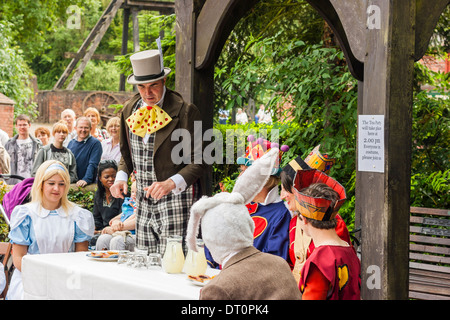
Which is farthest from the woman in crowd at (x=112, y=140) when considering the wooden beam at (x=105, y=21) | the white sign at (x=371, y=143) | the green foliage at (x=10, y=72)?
the wooden beam at (x=105, y=21)

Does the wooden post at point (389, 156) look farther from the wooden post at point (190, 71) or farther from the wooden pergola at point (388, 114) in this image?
the wooden post at point (190, 71)

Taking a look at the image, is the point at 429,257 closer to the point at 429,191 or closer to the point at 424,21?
the point at 429,191

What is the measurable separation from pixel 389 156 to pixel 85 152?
4568 mm

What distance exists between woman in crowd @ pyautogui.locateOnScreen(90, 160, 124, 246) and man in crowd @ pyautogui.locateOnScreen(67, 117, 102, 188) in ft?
3.44

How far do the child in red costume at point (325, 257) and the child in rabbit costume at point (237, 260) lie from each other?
390 mm

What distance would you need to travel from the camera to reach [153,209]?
11.6ft

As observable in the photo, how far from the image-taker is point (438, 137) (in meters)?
6.25

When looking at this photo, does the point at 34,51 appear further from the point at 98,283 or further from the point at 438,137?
the point at 98,283

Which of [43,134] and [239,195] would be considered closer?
[239,195]

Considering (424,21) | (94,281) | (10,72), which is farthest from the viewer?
(10,72)

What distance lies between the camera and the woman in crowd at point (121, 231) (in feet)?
15.7

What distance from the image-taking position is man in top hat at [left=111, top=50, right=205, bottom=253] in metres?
3.52

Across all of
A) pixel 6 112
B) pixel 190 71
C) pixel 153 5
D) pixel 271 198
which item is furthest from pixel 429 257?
pixel 153 5
